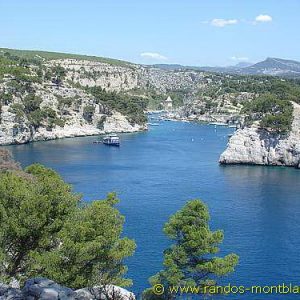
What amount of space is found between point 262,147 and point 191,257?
56.1 meters

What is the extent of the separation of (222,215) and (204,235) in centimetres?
2614

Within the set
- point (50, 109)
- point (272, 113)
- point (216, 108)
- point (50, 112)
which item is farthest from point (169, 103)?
point (272, 113)

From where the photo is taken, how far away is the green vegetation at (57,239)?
1902cm

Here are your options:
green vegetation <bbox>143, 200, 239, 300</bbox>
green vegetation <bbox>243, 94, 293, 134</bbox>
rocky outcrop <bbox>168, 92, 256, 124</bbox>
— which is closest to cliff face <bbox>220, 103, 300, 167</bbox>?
green vegetation <bbox>243, 94, 293, 134</bbox>

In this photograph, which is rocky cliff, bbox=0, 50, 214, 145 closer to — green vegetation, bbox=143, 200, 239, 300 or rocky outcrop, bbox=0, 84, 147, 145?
rocky outcrop, bbox=0, 84, 147, 145

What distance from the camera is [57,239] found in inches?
818

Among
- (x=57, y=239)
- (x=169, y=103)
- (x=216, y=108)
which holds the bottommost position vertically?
(x=169, y=103)

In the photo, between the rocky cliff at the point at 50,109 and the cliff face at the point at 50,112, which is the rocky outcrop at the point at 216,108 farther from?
the cliff face at the point at 50,112

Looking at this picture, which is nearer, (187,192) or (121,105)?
(187,192)

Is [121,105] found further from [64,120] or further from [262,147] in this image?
[262,147]

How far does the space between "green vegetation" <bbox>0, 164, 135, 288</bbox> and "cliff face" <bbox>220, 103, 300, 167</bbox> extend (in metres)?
55.9

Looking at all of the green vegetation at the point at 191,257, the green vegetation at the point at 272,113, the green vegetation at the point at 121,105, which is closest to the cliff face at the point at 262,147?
the green vegetation at the point at 272,113

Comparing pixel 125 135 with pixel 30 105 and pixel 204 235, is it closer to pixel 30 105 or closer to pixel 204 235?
pixel 30 105

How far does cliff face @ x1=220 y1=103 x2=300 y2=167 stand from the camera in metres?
74.4
